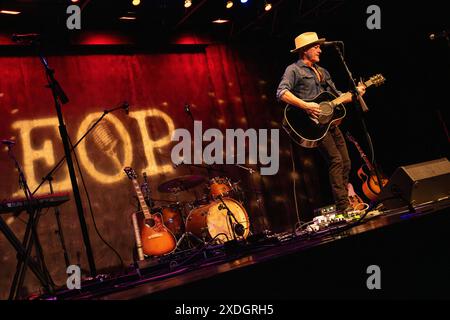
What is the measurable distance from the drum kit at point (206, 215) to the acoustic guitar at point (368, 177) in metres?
2.15

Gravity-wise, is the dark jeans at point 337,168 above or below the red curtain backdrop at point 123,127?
below

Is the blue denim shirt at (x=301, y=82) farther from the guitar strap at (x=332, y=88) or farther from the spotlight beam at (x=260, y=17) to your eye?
the spotlight beam at (x=260, y=17)

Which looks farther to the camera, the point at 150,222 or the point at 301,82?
the point at 150,222

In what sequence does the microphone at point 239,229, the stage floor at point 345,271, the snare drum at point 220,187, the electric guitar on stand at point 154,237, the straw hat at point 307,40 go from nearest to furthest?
1. the stage floor at point 345,271
2. the straw hat at point 307,40
3. the microphone at point 239,229
4. the electric guitar on stand at point 154,237
5. the snare drum at point 220,187

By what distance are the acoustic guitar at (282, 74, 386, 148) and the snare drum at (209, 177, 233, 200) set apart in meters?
1.82

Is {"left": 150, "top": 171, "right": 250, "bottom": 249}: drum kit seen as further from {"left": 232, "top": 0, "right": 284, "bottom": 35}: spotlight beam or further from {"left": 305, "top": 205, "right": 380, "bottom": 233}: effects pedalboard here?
{"left": 232, "top": 0, "right": 284, "bottom": 35}: spotlight beam

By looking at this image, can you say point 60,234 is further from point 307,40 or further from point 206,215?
point 307,40

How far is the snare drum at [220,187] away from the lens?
6863mm

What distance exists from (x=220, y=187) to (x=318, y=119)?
7.31 ft

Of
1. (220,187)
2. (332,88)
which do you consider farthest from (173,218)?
(332,88)

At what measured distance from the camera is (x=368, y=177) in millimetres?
7918

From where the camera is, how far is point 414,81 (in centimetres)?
756

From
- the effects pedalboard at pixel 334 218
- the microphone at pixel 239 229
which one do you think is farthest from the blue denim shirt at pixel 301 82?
the microphone at pixel 239 229
